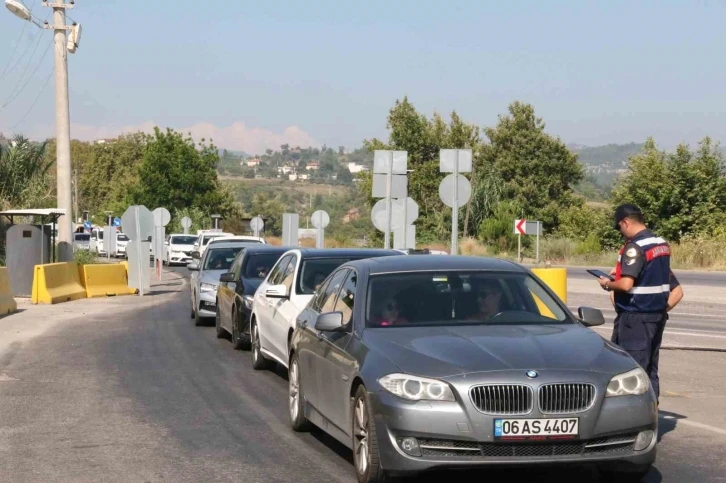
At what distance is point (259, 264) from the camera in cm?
1681

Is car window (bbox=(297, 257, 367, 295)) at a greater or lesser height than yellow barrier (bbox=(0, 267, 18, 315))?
greater

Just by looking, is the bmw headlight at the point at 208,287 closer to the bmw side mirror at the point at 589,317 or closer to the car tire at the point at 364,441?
the bmw side mirror at the point at 589,317

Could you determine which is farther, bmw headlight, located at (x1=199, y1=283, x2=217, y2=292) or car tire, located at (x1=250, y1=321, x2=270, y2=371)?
bmw headlight, located at (x1=199, y1=283, x2=217, y2=292)

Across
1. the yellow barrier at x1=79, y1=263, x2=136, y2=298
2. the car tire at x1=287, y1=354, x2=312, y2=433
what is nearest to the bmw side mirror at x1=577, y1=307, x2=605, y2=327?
the car tire at x1=287, y1=354, x2=312, y2=433

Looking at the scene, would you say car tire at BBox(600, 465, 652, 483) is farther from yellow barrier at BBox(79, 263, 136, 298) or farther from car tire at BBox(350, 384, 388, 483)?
yellow barrier at BBox(79, 263, 136, 298)

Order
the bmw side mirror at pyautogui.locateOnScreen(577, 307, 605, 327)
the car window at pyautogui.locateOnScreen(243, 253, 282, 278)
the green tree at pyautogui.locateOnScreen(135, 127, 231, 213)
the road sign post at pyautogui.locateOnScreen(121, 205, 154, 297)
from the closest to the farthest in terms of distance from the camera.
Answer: the bmw side mirror at pyautogui.locateOnScreen(577, 307, 605, 327), the car window at pyautogui.locateOnScreen(243, 253, 282, 278), the road sign post at pyautogui.locateOnScreen(121, 205, 154, 297), the green tree at pyautogui.locateOnScreen(135, 127, 231, 213)

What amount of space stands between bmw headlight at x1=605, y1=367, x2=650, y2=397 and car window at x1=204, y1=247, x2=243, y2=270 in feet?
49.2

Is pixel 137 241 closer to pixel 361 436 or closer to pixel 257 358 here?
pixel 257 358

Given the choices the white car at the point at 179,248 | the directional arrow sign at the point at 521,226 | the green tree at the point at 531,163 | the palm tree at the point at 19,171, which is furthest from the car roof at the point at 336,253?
the green tree at the point at 531,163

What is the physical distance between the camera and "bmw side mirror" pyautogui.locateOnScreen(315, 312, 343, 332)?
7966 mm

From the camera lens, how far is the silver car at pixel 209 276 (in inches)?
806

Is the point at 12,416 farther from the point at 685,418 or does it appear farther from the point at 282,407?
the point at 685,418

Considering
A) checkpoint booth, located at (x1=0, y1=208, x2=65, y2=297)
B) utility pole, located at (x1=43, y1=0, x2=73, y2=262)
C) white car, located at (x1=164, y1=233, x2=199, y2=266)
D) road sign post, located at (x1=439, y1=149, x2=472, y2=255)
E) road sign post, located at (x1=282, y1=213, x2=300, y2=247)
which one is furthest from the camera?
white car, located at (x1=164, y1=233, x2=199, y2=266)

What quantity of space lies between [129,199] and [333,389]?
84945 millimetres
